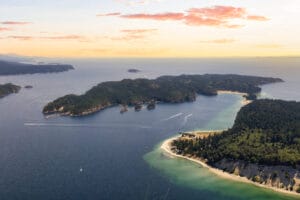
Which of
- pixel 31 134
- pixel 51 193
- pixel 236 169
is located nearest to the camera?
pixel 51 193

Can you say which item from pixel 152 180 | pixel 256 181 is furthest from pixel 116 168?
pixel 256 181

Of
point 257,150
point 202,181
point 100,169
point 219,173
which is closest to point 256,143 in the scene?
point 257,150

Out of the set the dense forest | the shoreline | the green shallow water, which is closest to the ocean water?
the green shallow water

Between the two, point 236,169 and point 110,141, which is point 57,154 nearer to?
point 110,141

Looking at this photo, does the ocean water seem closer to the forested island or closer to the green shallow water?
the green shallow water

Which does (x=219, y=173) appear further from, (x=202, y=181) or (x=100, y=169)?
(x=100, y=169)

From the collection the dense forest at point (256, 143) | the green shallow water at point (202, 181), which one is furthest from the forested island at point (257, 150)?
the green shallow water at point (202, 181)
